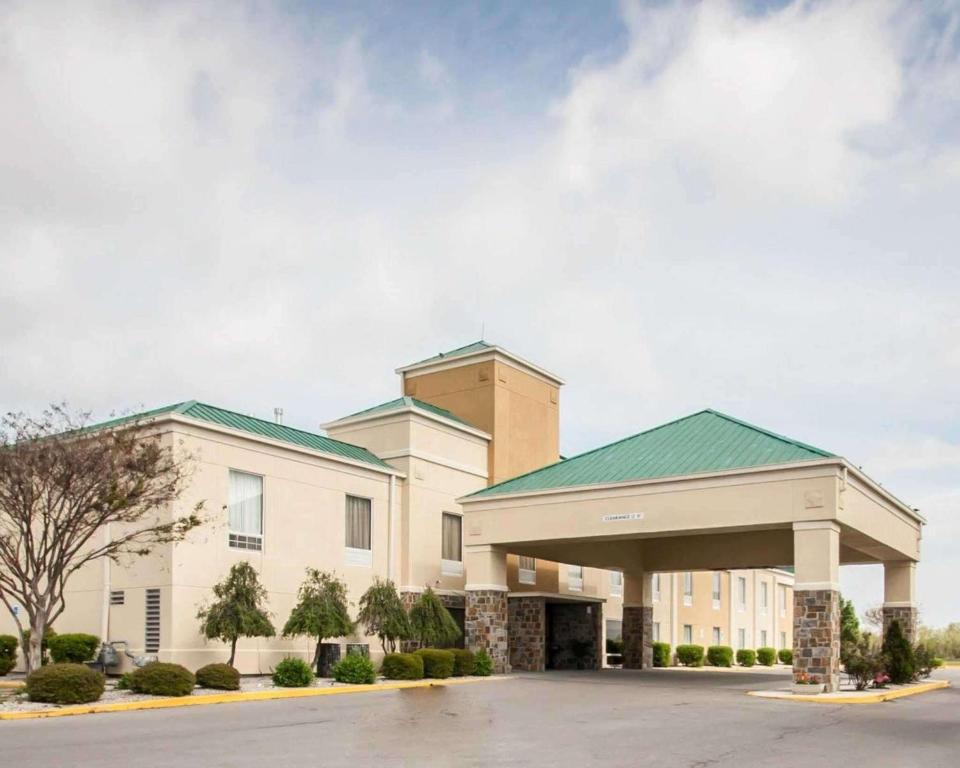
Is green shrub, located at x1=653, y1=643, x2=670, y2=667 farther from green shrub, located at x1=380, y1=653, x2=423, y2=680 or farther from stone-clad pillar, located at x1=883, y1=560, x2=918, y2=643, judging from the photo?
green shrub, located at x1=380, y1=653, x2=423, y2=680

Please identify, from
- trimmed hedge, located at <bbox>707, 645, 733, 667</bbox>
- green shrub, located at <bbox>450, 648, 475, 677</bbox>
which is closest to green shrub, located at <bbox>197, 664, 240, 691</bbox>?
green shrub, located at <bbox>450, 648, 475, 677</bbox>

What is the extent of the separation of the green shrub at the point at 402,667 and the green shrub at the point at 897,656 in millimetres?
12832

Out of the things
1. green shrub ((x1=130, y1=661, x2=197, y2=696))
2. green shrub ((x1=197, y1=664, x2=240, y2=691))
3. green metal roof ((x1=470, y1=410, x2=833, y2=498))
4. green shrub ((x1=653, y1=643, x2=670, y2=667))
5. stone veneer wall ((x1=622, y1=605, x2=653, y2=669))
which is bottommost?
green shrub ((x1=653, y1=643, x2=670, y2=667))

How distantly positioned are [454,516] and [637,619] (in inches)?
372

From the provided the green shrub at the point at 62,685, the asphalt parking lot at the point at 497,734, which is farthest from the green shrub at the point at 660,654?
the green shrub at the point at 62,685

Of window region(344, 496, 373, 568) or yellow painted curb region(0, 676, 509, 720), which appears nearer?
yellow painted curb region(0, 676, 509, 720)

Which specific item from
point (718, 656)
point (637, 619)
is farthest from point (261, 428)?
point (718, 656)

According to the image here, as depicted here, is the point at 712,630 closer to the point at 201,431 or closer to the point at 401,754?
the point at 201,431

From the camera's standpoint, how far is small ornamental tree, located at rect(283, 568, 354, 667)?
27516 millimetres

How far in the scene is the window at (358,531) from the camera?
107ft

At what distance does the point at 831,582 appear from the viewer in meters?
26.5

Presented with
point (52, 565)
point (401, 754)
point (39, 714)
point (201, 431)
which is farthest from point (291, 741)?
point (201, 431)

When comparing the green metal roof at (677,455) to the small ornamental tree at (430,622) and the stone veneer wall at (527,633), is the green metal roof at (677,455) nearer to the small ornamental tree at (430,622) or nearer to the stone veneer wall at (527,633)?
the small ornamental tree at (430,622)

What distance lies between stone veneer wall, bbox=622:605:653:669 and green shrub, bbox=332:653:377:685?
659 inches
